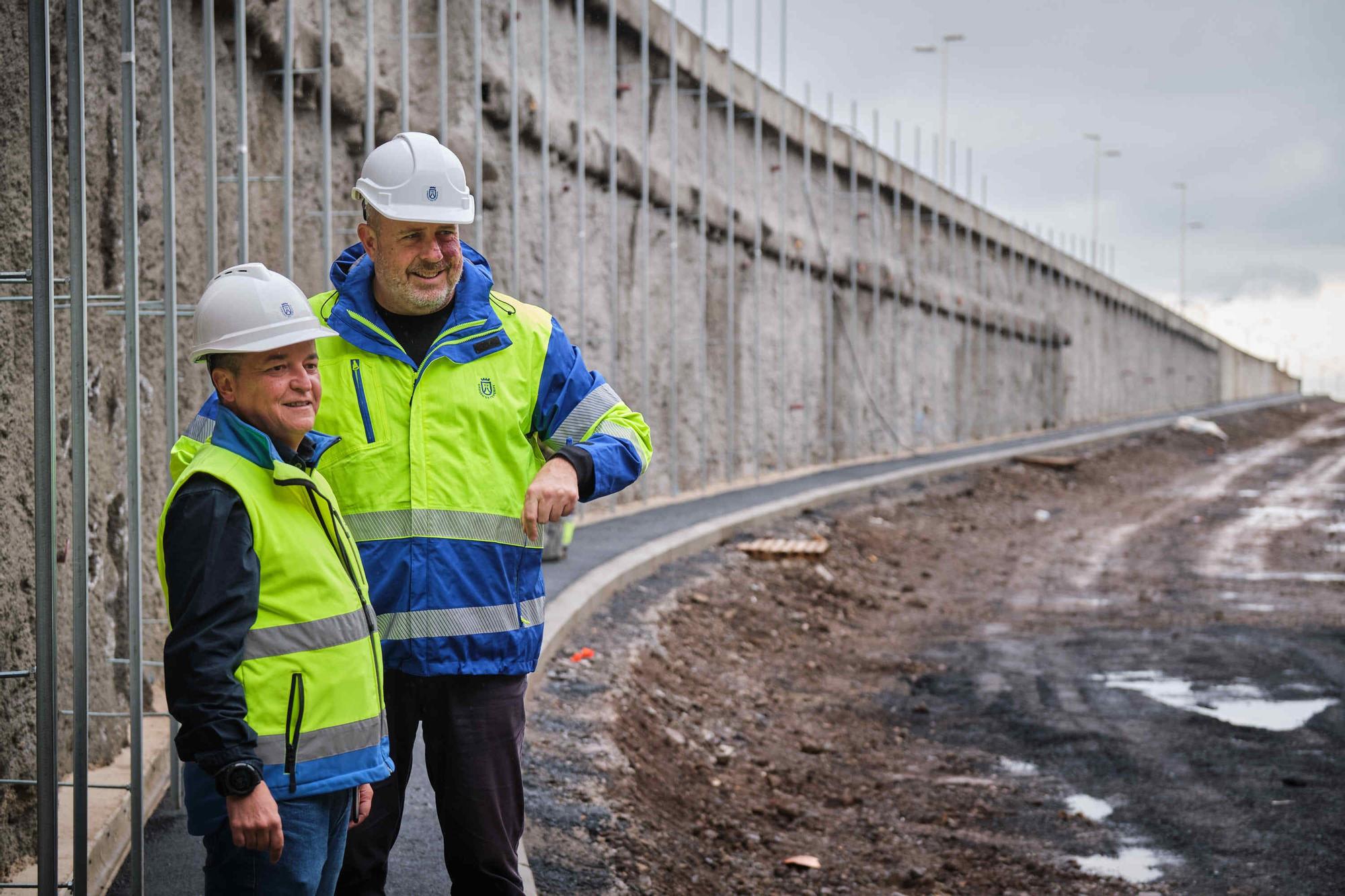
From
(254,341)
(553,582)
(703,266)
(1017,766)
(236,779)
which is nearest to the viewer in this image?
(236,779)

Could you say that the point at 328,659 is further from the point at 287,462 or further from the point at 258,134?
the point at 258,134

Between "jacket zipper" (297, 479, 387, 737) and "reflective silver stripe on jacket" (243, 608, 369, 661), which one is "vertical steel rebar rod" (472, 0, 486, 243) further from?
"reflective silver stripe on jacket" (243, 608, 369, 661)

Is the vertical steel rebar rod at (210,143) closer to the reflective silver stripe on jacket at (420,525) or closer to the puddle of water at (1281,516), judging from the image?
the reflective silver stripe on jacket at (420,525)

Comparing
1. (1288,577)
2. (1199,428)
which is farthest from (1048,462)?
(1199,428)

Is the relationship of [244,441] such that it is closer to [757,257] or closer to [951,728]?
[951,728]

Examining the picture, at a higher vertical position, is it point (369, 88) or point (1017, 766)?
point (369, 88)

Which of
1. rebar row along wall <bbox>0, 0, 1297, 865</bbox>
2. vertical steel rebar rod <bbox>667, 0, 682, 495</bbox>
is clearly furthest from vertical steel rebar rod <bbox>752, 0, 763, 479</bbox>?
vertical steel rebar rod <bbox>667, 0, 682, 495</bbox>

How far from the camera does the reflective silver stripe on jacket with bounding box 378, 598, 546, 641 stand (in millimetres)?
3127

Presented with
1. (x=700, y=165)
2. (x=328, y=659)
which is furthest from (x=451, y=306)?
(x=700, y=165)

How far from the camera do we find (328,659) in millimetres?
2697

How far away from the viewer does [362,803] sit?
9.76 feet

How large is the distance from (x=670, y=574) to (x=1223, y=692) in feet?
15.2

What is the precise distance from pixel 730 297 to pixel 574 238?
3780mm

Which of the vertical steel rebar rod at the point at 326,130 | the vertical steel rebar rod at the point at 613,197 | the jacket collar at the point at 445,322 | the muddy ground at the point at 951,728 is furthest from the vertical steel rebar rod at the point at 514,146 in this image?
the jacket collar at the point at 445,322
